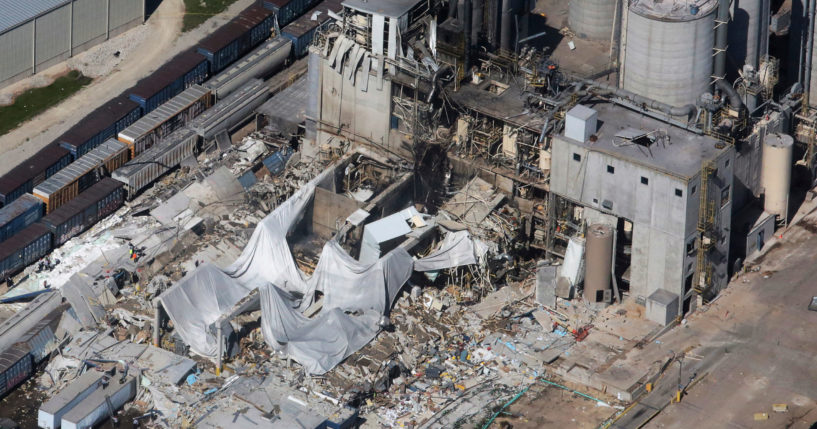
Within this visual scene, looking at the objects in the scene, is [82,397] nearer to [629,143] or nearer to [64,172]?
[64,172]

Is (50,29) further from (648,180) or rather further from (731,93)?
(731,93)

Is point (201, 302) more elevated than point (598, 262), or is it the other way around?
point (598, 262)

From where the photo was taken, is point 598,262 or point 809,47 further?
point 809,47

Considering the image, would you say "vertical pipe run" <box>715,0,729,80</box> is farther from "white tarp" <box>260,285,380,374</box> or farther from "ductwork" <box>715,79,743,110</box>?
"white tarp" <box>260,285,380,374</box>

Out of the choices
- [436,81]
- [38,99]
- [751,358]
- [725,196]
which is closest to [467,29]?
[436,81]

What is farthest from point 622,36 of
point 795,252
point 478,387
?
point 478,387

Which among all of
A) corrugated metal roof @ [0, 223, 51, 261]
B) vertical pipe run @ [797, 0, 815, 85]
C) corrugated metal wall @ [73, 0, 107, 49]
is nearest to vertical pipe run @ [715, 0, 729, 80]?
vertical pipe run @ [797, 0, 815, 85]

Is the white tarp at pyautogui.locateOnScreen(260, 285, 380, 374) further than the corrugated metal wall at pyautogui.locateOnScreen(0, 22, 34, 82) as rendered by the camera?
No
